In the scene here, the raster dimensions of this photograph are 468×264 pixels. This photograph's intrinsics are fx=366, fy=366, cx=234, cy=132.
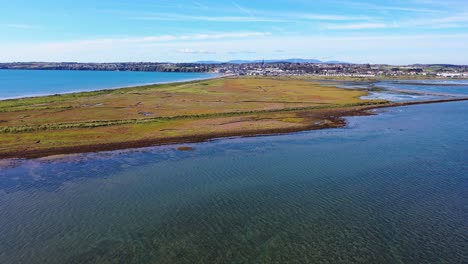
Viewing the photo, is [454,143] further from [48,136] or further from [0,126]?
[0,126]

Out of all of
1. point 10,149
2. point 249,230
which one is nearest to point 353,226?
point 249,230

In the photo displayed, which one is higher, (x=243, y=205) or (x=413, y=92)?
(x=243, y=205)

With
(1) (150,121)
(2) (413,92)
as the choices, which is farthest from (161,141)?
(2) (413,92)

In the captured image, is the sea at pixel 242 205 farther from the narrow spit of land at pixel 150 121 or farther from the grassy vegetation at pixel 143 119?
the grassy vegetation at pixel 143 119

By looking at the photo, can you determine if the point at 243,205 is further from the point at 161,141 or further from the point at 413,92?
the point at 413,92

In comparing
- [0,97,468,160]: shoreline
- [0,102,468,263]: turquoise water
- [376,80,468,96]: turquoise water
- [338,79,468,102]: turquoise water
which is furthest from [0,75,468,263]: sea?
[376,80,468,96]: turquoise water

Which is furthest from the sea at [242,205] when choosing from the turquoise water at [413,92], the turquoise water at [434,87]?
the turquoise water at [434,87]
